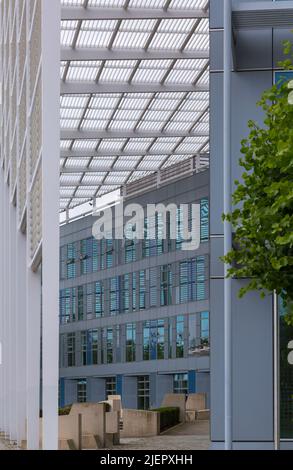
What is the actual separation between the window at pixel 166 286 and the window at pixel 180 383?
3.16 m

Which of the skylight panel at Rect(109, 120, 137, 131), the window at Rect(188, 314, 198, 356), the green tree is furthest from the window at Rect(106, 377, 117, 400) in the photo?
the green tree

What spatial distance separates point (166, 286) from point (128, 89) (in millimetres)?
8820

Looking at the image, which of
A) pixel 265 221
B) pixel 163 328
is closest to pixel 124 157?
pixel 163 328

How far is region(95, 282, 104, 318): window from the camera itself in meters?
49.1

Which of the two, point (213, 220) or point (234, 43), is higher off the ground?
point (234, 43)

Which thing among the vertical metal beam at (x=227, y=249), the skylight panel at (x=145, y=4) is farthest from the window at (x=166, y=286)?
the vertical metal beam at (x=227, y=249)

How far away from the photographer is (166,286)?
4794 cm

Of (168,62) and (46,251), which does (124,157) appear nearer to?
(168,62)

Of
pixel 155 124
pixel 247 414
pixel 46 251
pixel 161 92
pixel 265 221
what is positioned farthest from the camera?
pixel 155 124

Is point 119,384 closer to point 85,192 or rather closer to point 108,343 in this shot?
point 108,343

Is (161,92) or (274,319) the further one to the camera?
(161,92)

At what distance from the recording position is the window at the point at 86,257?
5100cm

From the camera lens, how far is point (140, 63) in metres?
46.3

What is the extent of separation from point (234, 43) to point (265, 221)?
23.0 ft
